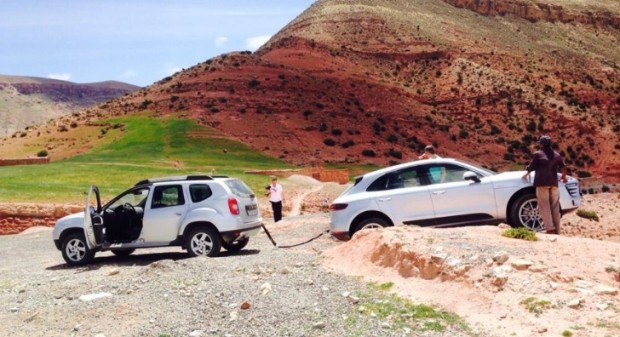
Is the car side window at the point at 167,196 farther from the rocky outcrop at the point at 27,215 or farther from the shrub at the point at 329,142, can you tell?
the shrub at the point at 329,142

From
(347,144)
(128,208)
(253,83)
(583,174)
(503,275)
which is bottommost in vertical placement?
(583,174)

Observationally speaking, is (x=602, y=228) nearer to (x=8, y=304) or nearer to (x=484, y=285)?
(x=484, y=285)

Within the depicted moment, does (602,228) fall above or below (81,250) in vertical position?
below


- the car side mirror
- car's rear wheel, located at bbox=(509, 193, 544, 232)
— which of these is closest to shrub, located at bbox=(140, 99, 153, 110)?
the car side mirror

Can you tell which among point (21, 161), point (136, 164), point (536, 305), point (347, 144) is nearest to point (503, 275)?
point (536, 305)

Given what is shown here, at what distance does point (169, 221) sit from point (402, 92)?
225ft

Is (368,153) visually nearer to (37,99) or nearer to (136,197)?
(136,197)

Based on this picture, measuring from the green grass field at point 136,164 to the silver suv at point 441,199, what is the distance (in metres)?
17.0

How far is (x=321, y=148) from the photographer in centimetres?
6247

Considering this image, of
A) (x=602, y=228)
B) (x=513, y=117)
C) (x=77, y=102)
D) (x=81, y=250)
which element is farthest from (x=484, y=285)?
(x=77, y=102)

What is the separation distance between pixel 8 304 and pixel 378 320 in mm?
5624

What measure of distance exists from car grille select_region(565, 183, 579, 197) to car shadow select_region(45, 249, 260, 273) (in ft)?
20.4

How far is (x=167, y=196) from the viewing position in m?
13.8

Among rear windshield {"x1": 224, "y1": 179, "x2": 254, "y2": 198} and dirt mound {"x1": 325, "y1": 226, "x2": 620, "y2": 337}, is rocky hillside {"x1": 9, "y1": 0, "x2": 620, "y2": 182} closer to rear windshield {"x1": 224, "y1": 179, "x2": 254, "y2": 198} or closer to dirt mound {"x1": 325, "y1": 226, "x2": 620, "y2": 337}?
rear windshield {"x1": 224, "y1": 179, "x2": 254, "y2": 198}
